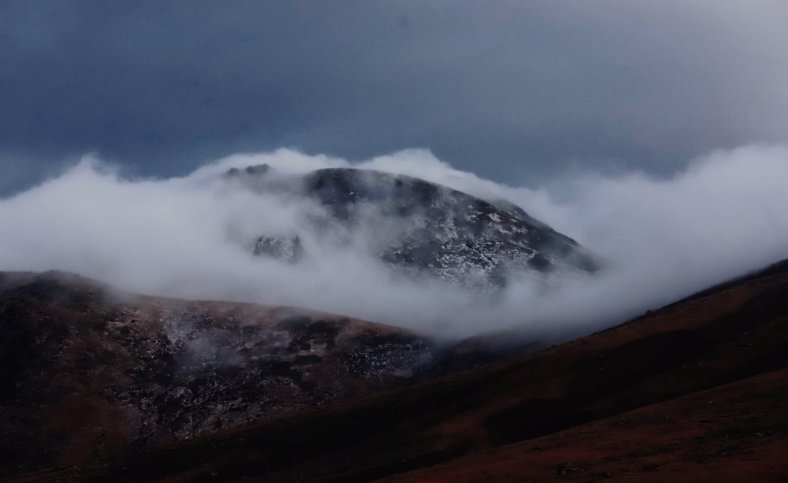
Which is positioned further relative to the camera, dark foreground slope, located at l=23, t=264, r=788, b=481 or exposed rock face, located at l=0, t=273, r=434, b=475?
exposed rock face, located at l=0, t=273, r=434, b=475

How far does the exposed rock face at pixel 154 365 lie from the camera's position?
399 feet

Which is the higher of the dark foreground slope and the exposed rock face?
the exposed rock face

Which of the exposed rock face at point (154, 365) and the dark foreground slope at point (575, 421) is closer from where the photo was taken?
the dark foreground slope at point (575, 421)

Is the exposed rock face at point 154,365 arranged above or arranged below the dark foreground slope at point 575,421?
above

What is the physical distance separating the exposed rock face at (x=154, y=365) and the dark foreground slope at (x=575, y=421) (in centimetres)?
4131

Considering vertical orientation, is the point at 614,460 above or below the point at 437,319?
below

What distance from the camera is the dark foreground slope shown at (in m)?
44.1


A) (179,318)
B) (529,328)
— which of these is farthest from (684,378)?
(179,318)

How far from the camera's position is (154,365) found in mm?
140625

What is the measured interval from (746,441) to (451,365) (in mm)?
99861

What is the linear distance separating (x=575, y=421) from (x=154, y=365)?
3785 inches

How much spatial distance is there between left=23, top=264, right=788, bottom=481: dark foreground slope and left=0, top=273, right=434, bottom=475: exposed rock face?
41308 millimetres

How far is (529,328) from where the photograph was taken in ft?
500

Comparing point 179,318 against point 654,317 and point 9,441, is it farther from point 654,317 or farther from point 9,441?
point 654,317
